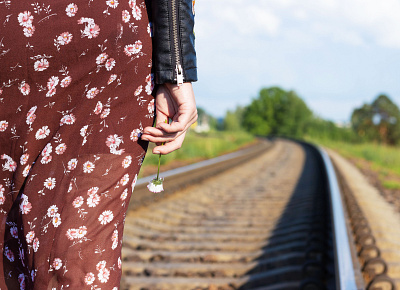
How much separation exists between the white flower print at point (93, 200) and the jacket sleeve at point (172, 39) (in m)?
0.38

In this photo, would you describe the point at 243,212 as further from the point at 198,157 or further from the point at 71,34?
the point at 198,157

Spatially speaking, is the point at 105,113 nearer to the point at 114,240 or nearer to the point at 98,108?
the point at 98,108

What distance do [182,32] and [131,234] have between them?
2604 millimetres

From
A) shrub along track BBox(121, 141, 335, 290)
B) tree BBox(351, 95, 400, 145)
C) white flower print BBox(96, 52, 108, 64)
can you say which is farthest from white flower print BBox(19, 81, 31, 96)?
tree BBox(351, 95, 400, 145)

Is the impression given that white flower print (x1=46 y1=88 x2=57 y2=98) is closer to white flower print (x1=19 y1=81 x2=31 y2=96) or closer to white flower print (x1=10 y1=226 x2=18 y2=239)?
white flower print (x1=19 y1=81 x2=31 y2=96)

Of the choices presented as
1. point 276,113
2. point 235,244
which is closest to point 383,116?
point 276,113

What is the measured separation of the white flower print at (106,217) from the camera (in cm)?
132

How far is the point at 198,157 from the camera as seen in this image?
38.5 ft

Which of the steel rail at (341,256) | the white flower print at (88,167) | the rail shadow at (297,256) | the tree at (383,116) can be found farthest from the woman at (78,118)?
the tree at (383,116)

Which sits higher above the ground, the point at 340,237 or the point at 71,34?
the point at 71,34

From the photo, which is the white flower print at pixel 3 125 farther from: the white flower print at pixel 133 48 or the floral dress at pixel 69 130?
the white flower print at pixel 133 48

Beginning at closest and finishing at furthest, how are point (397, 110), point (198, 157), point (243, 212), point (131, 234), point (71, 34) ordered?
1. point (71, 34)
2. point (131, 234)
3. point (243, 212)
4. point (198, 157)
5. point (397, 110)

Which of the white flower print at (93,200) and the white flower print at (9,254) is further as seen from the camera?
the white flower print at (9,254)

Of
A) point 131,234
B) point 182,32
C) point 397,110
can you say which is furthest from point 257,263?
point 397,110
